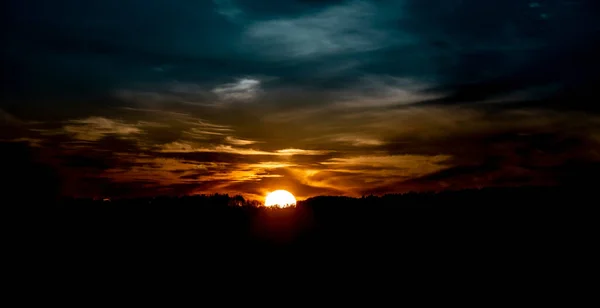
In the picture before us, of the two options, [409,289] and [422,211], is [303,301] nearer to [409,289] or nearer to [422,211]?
[409,289]

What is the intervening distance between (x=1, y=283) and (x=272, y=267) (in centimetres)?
658

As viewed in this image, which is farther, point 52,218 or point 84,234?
point 52,218

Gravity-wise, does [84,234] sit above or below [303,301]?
above

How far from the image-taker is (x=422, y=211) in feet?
56.5

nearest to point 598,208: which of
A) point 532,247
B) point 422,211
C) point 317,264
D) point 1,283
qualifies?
point 532,247

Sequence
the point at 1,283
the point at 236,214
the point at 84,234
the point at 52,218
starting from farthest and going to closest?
the point at 236,214, the point at 52,218, the point at 84,234, the point at 1,283

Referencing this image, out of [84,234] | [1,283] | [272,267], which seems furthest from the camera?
[84,234]

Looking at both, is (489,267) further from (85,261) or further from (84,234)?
(84,234)

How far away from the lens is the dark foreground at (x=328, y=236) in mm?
13297

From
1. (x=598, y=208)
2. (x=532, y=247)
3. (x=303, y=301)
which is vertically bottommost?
(x=303, y=301)

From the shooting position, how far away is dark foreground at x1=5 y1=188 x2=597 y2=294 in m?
13.3

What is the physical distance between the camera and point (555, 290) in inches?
454

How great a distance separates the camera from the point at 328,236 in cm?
1573

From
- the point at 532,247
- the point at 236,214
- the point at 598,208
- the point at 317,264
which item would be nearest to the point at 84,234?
the point at 236,214
